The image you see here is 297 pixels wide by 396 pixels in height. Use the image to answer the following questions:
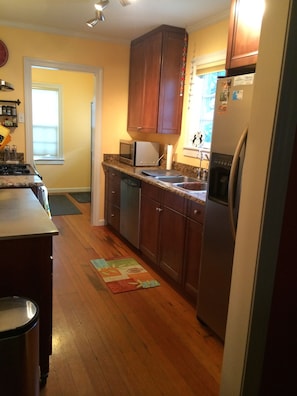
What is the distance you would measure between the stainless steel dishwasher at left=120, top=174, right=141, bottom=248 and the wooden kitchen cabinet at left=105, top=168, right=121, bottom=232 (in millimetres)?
161

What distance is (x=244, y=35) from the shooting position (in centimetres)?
203

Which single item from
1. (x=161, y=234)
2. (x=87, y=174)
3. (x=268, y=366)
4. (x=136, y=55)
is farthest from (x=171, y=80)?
(x=87, y=174)

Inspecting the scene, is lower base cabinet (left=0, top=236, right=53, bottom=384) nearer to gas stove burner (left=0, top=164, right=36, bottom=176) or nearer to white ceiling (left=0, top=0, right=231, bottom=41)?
gas stove burner (left=0, top=164, right=36, bottom=176)

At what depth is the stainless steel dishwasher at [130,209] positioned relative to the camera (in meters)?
3.61

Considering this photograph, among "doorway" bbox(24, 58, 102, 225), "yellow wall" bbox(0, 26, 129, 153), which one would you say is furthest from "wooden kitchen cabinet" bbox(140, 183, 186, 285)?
"yellow wall" bbox(0, 26, 129, 153)

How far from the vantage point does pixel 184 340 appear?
7.43 ft

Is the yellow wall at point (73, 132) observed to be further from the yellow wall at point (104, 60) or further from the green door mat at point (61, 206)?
the yellow wall at point (104, 60)

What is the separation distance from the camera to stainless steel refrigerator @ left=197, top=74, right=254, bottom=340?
1904mm

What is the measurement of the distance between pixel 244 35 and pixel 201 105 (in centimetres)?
158

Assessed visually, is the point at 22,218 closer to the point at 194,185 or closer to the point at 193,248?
the point at 193,248

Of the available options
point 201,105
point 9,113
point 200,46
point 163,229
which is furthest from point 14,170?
point 200,46

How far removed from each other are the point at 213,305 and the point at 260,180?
134 cm

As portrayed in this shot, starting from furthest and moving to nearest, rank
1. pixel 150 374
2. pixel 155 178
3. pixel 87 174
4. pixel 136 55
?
pixel 87 174, pixel 136 55, pixel 155 178, pixel 150 374

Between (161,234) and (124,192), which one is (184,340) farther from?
(124,192)
